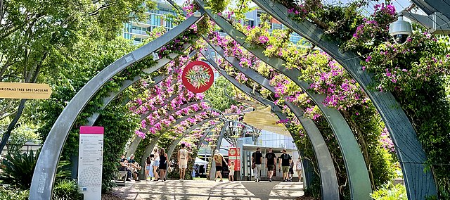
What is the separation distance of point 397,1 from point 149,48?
548 cm

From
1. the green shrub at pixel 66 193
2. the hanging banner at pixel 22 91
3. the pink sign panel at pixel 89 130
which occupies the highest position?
the hanging banner at pixel 22 91

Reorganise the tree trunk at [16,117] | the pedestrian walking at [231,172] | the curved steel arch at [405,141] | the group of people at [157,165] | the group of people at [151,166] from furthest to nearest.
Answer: the pedestrian walking at [231,172]
the group of people at [157,165]
the group of people at [151,166]
the tree trunk at [16,117]
the curved steel arch at [405,141]

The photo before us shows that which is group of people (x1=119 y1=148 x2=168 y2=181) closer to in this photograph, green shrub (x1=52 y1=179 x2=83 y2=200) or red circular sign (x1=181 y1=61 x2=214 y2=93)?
red circular sign (x1=181 y1=61 x2=214 y2=93)

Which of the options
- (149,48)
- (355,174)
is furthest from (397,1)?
(149,48)

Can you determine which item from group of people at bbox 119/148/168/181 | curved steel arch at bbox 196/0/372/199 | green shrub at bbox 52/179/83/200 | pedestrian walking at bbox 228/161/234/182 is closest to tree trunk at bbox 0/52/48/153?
green shrub at bbox 52/179/83/200

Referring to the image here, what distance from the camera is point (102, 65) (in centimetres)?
1318

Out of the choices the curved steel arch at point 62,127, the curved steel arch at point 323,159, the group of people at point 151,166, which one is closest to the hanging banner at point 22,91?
the curved steel arch at point 62,127

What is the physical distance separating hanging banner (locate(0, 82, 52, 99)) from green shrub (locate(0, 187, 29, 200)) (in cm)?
223

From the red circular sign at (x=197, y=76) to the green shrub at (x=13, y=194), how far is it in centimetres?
426

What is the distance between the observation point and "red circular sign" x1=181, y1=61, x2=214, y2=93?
12.2 m

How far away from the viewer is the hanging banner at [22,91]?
7566 mm

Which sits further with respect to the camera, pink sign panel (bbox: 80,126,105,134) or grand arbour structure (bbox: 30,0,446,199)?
pink sign panel (bbox: 80,126,105,134)

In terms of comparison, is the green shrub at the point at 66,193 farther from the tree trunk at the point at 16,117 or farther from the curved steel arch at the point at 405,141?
the curved steel arch at the point at 405,141

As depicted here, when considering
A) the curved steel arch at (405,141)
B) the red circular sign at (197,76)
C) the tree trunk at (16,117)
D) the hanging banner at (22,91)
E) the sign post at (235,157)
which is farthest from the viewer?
the sign post at (235,157)
